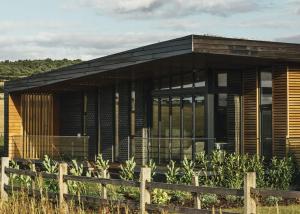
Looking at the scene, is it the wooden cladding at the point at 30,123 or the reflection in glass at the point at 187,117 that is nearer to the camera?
the reflection in glass at the point at 187,117

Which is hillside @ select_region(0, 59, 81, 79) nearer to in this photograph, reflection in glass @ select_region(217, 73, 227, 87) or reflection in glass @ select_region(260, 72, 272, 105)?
reflection in glass @ select_region(217, 73, 227, 87)

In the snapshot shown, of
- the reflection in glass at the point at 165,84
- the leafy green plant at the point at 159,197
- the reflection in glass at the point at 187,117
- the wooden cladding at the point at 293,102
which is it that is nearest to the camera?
the leafy green plant at the point at 159,197

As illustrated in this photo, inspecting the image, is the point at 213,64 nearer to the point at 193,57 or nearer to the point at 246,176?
the point at 193,57

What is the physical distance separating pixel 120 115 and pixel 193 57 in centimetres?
876

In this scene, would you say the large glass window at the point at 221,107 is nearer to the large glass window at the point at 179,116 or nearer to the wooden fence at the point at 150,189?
the large glass window at the point at 179,116

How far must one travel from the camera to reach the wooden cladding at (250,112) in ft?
64.0

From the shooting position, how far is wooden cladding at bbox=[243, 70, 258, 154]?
768 inches

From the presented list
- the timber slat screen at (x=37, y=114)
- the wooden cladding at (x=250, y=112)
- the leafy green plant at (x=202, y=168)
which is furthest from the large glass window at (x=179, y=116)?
the timber slat screen at (x=37, y=114)

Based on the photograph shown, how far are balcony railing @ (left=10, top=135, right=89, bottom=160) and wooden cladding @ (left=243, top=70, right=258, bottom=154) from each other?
6.30m

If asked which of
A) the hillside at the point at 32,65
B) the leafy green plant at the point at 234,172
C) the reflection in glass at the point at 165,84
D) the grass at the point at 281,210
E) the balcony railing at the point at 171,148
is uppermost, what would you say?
the hillside at the point at 32,65

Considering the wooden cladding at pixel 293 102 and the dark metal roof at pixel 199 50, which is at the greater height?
the dark metal roof at pixel 199 50

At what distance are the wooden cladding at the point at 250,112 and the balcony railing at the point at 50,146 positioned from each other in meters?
6.30

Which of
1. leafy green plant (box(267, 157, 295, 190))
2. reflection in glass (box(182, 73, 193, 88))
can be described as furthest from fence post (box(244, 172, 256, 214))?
reflection in glass (box(182, 73, 193, 88))

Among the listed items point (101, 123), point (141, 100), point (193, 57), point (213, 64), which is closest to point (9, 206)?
point (193, 57)
